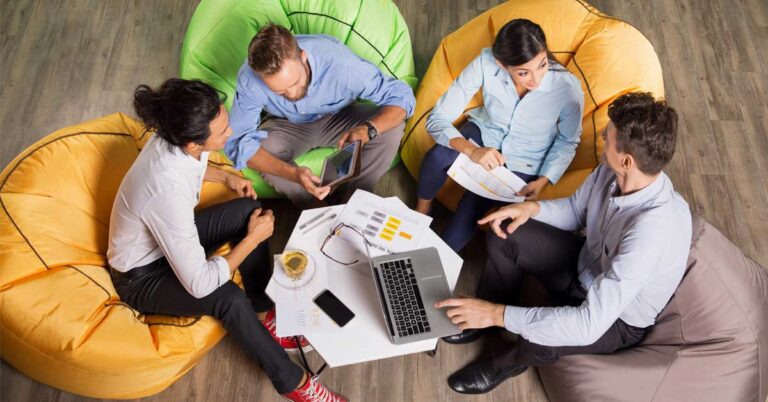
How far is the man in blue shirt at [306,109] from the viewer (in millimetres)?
2102

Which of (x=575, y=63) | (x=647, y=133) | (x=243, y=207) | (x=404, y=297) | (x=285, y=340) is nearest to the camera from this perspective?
(x=647, y=133)

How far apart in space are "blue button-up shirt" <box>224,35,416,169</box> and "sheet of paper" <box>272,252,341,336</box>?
64 cm

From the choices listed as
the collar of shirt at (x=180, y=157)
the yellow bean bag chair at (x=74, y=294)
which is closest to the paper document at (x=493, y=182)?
the collar of shirt at (x=180, y=157)

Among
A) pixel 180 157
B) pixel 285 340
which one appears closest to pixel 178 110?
pixel 180 157

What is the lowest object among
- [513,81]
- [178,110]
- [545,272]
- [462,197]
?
[545,272]

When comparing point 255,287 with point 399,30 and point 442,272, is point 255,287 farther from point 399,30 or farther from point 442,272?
point 399,30

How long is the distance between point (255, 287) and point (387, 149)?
84 cm

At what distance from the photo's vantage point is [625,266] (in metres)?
1.71

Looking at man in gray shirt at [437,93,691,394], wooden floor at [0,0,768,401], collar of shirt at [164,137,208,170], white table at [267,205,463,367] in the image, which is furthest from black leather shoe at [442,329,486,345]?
collar of shirt at [164,137,208,170]

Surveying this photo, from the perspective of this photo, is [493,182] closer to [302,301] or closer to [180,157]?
[302,301]

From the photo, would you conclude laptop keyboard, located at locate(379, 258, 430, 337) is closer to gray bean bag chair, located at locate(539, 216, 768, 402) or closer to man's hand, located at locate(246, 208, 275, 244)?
man's hand, located at locate(246, 208, 275, 244)

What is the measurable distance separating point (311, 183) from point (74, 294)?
0.95 metres

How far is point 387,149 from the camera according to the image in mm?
2541

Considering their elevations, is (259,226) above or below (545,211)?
above
